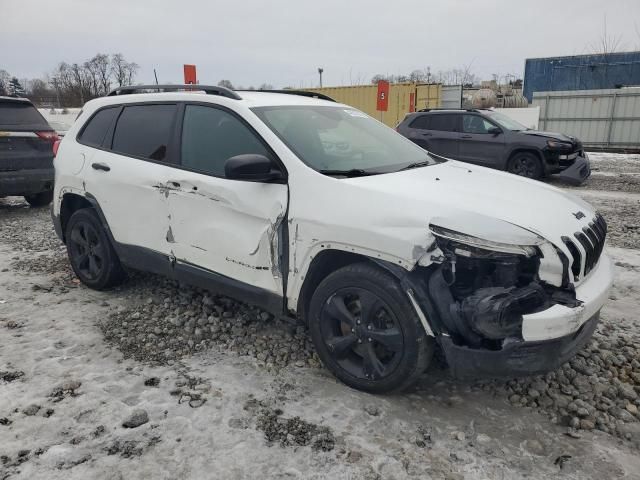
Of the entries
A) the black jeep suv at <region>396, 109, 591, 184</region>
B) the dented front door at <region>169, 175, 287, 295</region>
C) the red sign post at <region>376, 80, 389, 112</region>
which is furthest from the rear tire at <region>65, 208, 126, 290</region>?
the red sign post at <region>376, 80, 389, 112</region>

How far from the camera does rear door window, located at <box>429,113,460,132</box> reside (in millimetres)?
12016

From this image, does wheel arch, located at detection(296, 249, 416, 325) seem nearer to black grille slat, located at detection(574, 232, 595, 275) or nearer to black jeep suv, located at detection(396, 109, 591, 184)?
black grille slat, located at detection(574, 232, 595, 275)

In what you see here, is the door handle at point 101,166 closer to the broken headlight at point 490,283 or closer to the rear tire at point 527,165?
the broken headlight at point 490,283

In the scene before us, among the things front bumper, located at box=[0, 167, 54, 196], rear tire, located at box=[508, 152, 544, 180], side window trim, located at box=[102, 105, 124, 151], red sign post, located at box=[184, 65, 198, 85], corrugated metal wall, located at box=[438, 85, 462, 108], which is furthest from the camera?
corrugated metal wall, located at box=[438, 85, 462, 108]

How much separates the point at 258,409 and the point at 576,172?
399 inches

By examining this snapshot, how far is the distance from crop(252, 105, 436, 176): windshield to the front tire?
74 cm

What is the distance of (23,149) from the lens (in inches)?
300

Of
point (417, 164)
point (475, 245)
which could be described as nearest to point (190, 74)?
point (417, 164)

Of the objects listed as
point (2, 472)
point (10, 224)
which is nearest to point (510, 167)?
point (10, 224)

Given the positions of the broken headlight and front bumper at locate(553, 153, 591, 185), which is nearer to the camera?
the broken headlight

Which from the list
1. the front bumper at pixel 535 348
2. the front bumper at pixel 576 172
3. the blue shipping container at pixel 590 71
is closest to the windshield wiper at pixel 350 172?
the front bumper at pixel 535 348

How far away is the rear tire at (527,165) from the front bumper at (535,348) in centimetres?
906

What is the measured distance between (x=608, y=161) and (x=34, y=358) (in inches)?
638

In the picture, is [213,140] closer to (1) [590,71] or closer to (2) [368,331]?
(2) [368,331]
